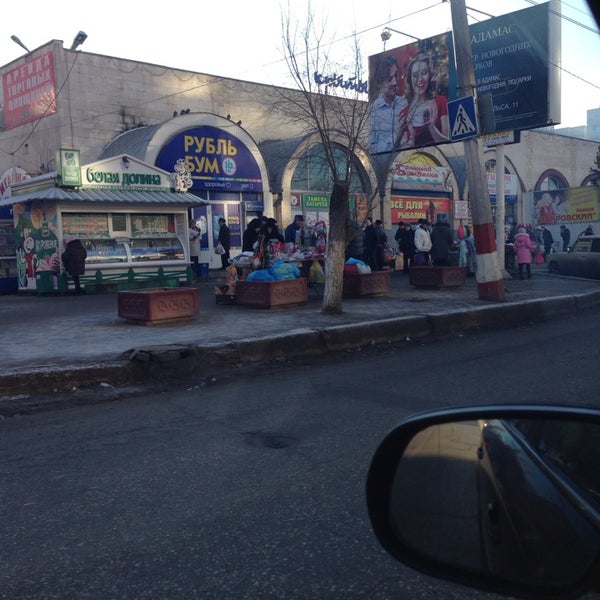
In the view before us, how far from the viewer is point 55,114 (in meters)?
20.7

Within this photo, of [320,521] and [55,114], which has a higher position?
[55,114]

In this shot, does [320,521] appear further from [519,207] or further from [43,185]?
[519,207]

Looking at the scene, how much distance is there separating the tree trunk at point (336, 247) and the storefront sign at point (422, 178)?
659 inches

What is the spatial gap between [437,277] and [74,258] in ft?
28.6

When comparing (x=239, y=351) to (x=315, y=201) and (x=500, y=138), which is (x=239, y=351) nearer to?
(x=500, y=138)

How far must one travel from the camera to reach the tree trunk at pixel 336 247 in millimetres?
10914

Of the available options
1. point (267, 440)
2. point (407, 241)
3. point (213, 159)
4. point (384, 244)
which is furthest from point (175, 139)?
point (267, 440)

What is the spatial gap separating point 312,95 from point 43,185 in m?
8.02

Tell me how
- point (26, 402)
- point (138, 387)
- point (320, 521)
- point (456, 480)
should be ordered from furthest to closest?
point (138, 387) < point (26, 402) < point (320, 521) < point (456, 480)

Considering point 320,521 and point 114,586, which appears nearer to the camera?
point 114,586

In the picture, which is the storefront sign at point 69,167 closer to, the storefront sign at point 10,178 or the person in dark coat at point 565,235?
the storefront sign at point 10,178

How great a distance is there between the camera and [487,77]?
19.0 meters

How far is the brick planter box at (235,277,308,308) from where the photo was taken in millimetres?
11898

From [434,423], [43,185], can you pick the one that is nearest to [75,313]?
[43,185]
